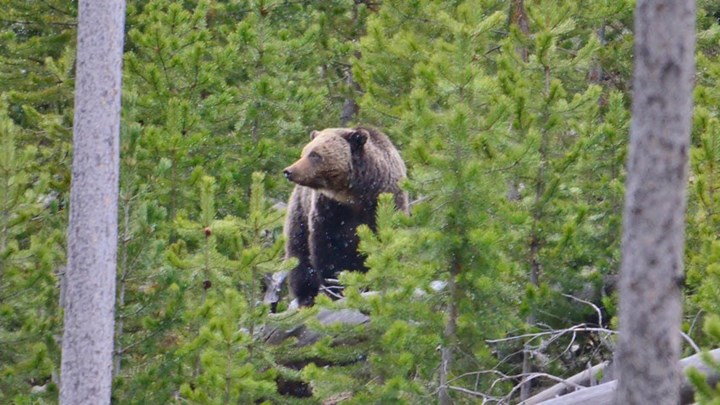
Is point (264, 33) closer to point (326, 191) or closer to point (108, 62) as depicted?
point (326, 191)

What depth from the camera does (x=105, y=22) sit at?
377 inches

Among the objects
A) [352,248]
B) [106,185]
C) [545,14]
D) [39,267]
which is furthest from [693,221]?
[39,267]

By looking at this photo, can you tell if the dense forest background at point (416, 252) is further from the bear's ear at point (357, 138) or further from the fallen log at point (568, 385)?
the bear's ear at point (357, 138)

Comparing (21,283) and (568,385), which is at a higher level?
(21,283)

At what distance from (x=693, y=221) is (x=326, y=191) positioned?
4.20 m

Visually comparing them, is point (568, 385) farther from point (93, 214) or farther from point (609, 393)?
point (93, 214)

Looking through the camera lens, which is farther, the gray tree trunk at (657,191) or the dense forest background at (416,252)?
the dense forest background at (416,252)

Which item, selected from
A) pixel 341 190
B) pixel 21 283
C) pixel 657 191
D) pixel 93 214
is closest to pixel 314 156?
pixel 341 190

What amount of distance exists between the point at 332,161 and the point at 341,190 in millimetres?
336

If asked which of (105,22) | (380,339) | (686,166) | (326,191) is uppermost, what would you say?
(105,22)

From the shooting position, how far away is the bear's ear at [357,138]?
1202cm

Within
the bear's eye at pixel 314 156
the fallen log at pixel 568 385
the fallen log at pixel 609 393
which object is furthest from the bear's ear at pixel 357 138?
the fallen log at pixel 609 393

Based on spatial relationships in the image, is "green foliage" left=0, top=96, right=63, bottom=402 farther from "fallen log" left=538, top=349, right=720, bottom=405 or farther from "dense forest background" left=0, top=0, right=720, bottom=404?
"fallen log" left=538, top=349, right=720, bottom=405

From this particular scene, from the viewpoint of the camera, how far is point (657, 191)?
476 cm
